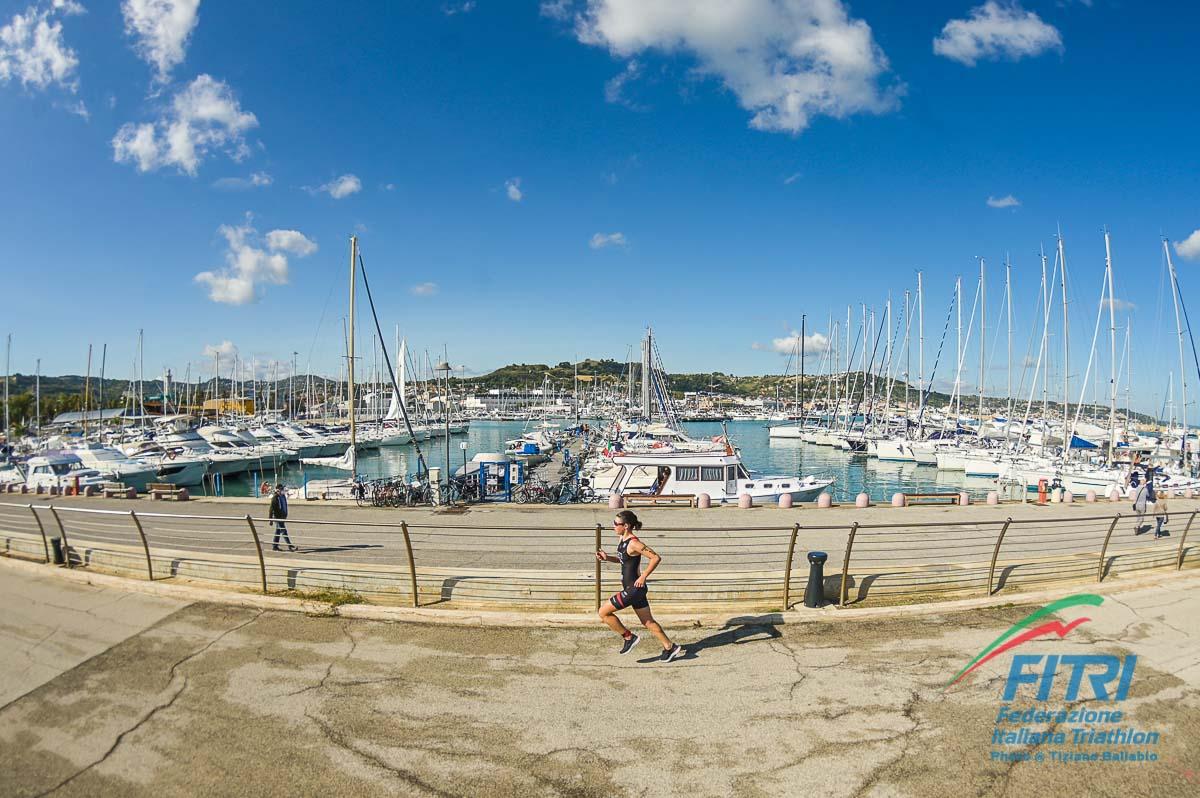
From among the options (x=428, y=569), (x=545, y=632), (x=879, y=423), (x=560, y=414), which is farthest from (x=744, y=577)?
(x=560, y=414)

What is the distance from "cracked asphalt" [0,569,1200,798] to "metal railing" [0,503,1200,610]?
980 mm

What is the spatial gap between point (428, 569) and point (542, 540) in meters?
5.71

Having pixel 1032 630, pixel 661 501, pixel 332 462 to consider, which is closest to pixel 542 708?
pixel 1032 630

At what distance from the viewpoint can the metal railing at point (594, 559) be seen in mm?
9609

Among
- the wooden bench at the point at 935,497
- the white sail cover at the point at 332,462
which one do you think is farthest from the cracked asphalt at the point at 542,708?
the white sail cover at the point at 332,462

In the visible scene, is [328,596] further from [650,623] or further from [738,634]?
[738,634]

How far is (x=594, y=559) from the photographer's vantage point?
12.9m

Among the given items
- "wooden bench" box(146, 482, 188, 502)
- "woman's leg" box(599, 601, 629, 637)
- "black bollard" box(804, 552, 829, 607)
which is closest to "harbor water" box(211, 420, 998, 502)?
"wooden bench" box(146, 482, 188, 502)

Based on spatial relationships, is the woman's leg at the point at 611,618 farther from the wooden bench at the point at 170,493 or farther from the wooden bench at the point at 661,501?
the wooden bench at the point at 170,493

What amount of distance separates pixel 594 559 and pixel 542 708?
21.1 ft

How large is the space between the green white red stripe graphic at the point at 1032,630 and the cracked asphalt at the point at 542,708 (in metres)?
0.17

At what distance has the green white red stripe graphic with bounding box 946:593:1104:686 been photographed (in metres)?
7.46

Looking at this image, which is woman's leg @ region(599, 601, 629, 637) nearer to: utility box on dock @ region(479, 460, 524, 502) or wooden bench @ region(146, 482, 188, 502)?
utility box on dock @ region(479, 460, 524, 502)

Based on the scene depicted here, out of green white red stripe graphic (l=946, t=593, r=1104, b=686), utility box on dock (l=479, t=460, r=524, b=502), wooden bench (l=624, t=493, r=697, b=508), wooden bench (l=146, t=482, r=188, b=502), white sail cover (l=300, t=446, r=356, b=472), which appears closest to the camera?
green white red stripe graphic (l=946, t=593, r=1104, b=686)
